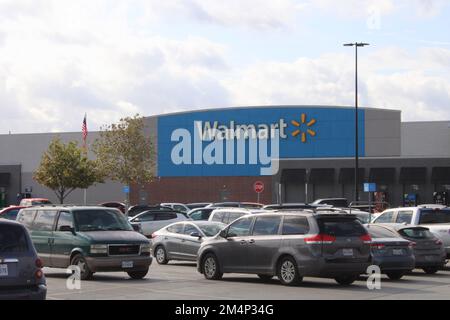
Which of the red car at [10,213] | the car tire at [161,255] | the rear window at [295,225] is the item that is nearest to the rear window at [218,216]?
the car tire at [161,255]

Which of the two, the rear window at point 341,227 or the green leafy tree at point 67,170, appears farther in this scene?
the green leafy tree at point 67,170

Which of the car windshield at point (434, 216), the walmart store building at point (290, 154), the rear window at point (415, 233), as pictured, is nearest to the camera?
the rear window at point (415, 233)

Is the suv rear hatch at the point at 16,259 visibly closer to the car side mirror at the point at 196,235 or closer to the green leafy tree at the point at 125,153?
the car side mirror at the point at 196,235

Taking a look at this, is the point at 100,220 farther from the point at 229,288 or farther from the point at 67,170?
the point at 67,170

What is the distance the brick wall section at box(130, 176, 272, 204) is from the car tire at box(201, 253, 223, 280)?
47195 millimetres

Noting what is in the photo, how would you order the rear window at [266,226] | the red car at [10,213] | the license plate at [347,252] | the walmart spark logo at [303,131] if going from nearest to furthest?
the license plate at [347,252] → the rear window at [266,226] → the red car at [10,213] → the walmart spark logo at [303,131]

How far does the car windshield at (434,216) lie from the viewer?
27.4 meters

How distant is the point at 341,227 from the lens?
67.4 feet

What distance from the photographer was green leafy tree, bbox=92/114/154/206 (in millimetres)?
65125

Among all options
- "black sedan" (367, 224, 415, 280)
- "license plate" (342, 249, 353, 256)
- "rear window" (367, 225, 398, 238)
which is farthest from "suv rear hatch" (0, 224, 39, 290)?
"rear window" (367, 225, 398, 238)

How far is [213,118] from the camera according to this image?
71250 mm

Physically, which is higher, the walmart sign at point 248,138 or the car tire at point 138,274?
the walmart sign at point 248,138

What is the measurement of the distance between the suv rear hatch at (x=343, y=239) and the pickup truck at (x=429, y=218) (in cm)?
693
